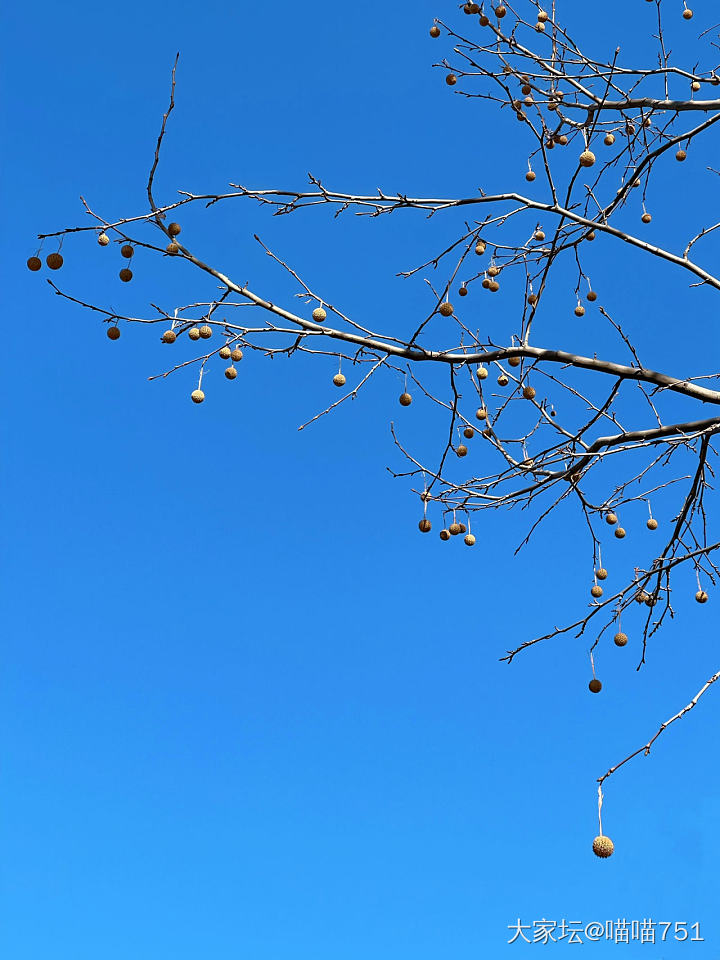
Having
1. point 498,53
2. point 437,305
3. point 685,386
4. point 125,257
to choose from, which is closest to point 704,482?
point 685,386

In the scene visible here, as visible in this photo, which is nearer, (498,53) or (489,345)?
(489,345)

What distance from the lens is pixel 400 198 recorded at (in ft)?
13.5

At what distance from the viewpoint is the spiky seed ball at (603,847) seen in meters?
3.43

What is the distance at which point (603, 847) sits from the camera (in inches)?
135

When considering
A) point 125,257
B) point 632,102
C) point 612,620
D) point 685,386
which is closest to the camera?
point 125,257

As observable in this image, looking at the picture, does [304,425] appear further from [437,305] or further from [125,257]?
[125,257]

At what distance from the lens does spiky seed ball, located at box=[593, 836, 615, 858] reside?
11.2ft

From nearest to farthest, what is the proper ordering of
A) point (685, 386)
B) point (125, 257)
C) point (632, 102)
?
point (125, 257) → point (685, 386) → point (632, 102)

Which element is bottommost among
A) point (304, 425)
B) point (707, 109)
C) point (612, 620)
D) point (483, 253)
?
point (612, 620)

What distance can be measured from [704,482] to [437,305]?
1763 mm

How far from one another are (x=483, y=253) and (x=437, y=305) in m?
0.52

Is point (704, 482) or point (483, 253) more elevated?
point (483, 253)

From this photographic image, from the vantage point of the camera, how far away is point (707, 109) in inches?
185

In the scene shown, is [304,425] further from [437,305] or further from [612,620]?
[612,620]
